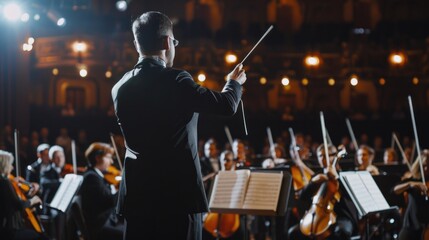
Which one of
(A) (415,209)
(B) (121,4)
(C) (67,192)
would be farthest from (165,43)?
(B) (121,4)

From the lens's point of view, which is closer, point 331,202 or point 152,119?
point 152,119

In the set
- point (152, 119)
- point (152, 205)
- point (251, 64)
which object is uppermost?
point (251, 64)

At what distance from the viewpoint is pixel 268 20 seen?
28.9m

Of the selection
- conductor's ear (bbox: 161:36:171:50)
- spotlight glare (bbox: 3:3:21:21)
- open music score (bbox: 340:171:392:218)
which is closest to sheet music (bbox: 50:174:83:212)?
open music score (bbox: 340:171:392:218)

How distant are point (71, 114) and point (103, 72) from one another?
534 cm

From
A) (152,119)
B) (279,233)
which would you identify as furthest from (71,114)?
(152,119)

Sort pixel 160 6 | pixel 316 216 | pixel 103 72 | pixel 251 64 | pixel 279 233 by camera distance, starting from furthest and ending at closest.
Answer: pixel 160 6
pixel 103 72
pixel 251 64
pixel 279 233
pixel 316 216

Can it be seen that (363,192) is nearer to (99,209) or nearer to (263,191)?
(263,191)

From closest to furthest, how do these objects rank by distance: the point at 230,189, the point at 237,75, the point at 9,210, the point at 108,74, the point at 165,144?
the point at 165,144
the point at 237,75
the point at 230,189
the point at 9,210
the point at 108,74

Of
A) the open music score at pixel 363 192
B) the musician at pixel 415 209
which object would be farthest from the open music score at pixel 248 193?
the musician at pixel 415 209

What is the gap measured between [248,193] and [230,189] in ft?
0.62

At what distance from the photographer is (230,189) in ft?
18.3

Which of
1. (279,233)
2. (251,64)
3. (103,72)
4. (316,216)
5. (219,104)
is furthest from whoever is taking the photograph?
(103,72)

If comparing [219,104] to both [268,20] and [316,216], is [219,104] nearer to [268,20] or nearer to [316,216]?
[316,216]
